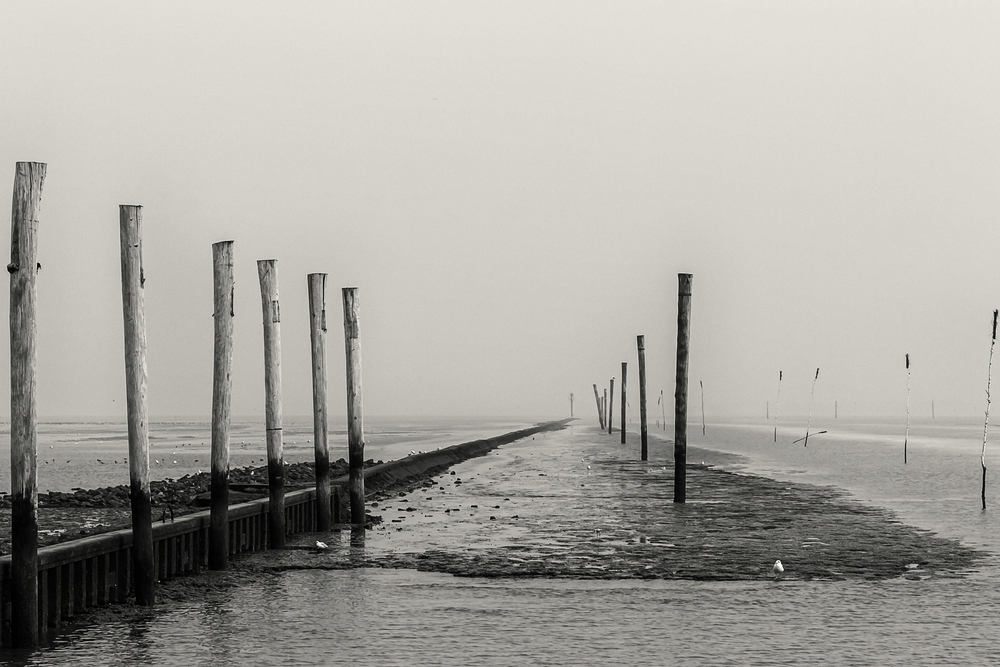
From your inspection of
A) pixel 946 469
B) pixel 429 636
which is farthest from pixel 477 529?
pixel 946 469

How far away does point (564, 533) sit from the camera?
2122cm

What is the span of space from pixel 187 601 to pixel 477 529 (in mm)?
8620

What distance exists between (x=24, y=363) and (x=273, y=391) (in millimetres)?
8412

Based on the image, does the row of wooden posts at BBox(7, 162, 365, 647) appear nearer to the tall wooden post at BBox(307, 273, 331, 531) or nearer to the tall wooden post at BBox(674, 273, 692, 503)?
the tall wooden post at BBox(307, 273, 331, 531)

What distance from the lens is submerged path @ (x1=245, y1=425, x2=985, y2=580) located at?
16828 mm

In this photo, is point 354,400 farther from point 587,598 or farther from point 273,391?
point 587,598

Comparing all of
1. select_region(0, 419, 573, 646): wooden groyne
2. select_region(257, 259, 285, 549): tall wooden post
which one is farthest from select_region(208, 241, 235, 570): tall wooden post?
select_region(257, 259, 285, 549): tall wooden post

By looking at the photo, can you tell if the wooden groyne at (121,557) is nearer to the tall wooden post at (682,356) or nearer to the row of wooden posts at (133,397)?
the row of wooden posts at (133,397)

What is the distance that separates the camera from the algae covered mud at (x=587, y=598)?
11.4 metres

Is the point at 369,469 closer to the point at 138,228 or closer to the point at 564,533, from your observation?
the point at 564,533

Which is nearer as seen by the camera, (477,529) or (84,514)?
(477,529)

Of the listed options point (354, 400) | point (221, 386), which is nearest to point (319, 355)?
point (354, 400)

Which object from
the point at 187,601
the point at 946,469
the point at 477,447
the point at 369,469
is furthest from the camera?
the point at 477,447

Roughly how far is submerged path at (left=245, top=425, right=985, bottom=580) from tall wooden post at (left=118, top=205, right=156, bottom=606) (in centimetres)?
362
